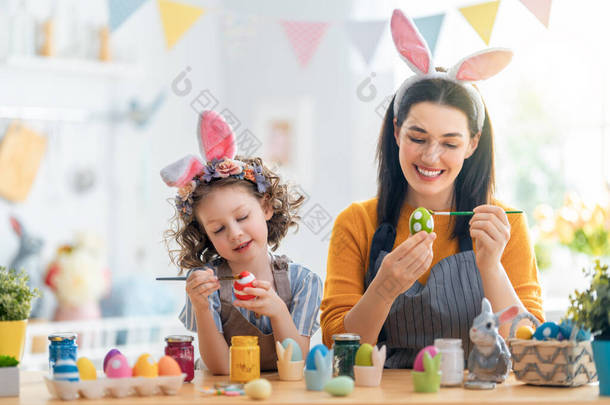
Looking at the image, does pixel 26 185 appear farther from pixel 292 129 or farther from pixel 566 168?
pixel 566 168

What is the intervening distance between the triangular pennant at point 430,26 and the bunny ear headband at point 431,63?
474mm

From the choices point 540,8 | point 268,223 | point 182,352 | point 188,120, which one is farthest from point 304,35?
point 188,120

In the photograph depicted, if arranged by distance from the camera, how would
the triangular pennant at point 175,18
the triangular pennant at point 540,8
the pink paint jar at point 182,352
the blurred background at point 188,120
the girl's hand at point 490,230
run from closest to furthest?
the pink paint jar at point 182,352 < the girl's hand at point 490,230 < the triangular pennant at point 540,8 < the triangular pennant at point 175,18 < the blurred background at point 188,120

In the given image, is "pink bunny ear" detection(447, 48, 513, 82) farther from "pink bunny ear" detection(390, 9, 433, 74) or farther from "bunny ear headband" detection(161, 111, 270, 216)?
"bunny ear headband" detection(161, 111, 270, 216)

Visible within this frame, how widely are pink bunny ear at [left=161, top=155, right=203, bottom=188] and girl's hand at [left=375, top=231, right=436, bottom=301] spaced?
485mm

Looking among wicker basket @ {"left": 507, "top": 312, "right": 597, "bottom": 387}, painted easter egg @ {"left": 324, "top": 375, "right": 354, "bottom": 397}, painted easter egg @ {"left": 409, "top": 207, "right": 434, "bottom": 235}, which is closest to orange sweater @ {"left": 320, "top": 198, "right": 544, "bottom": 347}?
painted easter egg @ {"left": 409, "top": 207, "right": 434, "bottom": 235}

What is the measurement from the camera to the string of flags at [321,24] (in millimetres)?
2121

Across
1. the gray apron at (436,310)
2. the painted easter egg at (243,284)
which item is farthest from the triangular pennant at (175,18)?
the gray apron at (436,310)

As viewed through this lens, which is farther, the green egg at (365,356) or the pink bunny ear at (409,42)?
the pink bunny ear at (409,42)

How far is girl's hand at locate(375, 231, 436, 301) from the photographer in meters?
1.52

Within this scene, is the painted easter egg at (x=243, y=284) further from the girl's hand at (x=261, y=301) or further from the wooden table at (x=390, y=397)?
the wooden table at (x=390, y=397)

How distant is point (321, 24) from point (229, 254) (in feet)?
3.69

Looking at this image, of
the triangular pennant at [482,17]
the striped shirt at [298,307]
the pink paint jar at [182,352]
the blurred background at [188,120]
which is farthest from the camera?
the blurred background at [188,120]

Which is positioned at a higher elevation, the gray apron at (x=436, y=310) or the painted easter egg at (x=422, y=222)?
the painted easter egg at (x=422, y=222)
